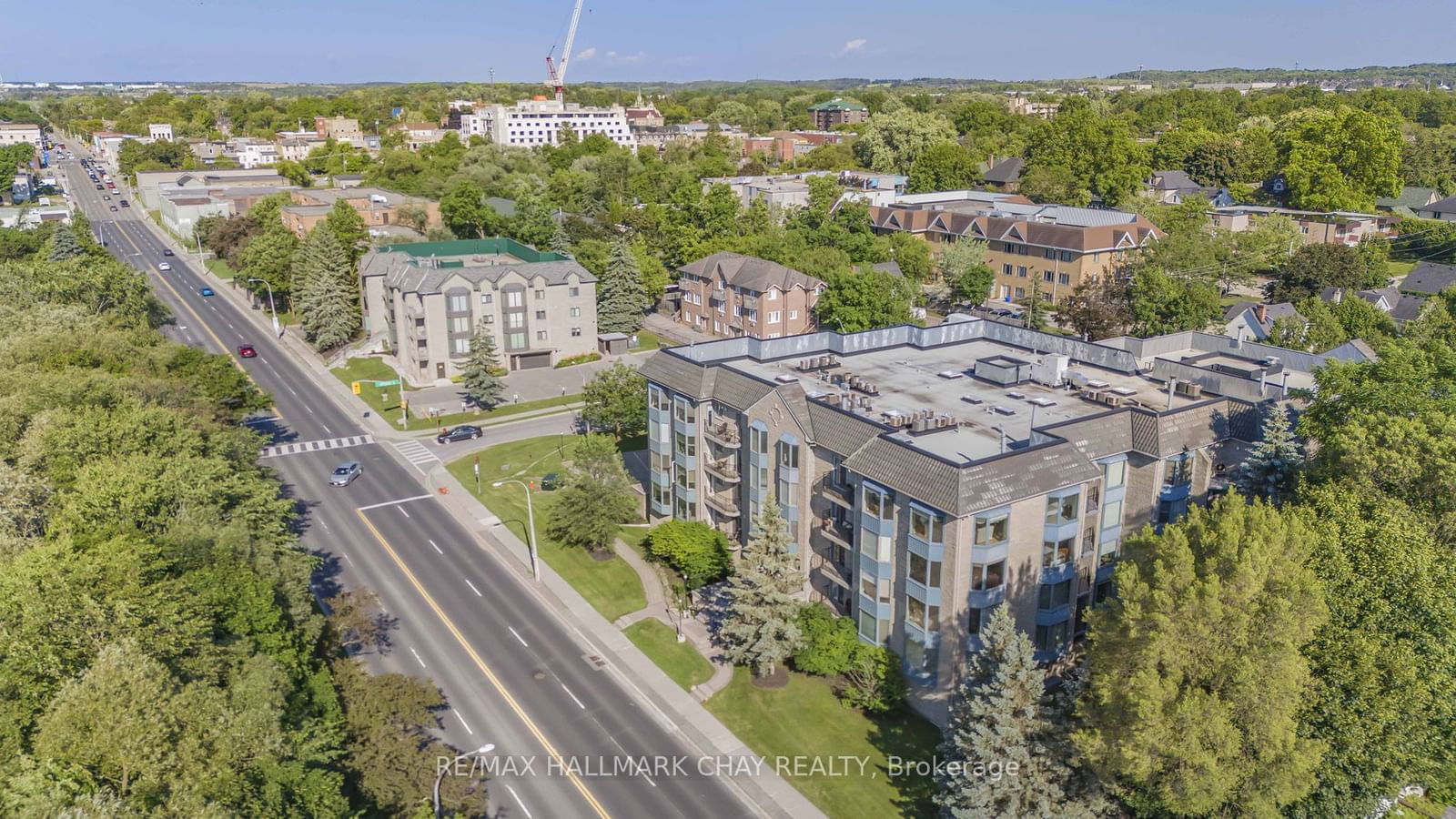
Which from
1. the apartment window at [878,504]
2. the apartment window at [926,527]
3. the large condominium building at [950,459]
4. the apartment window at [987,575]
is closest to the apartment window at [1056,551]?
the large condominium building at [950,459]

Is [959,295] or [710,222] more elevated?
[710,222]

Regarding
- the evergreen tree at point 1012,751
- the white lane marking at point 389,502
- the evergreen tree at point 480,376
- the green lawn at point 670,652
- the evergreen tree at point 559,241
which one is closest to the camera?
the evergreen tree at point 1012,751

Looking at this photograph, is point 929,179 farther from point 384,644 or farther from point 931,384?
point 384,644

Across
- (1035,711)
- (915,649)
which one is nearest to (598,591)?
(915,649)

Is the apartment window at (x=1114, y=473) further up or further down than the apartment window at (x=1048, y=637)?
further up

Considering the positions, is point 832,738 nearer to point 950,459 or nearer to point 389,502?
point 950,459

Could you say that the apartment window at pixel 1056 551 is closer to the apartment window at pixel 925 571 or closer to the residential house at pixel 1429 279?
the apartment window at pixel 925 571
